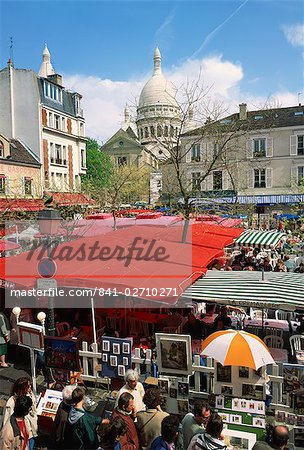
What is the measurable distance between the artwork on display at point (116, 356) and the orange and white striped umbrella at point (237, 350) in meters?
1.31

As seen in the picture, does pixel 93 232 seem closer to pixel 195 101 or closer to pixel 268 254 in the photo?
pixel 195 101

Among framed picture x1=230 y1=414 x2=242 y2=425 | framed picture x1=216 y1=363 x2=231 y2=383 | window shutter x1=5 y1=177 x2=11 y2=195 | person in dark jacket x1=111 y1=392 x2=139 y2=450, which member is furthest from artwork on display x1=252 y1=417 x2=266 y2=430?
window shutter x1=5 y1=177 x2=11 y2=195

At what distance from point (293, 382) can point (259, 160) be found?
38.5 meters

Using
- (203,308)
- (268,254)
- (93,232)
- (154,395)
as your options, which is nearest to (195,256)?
(203,308)

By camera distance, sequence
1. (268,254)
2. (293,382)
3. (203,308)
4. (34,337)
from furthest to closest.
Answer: (268,254)
(203,308)
(34,337)
(293,382)

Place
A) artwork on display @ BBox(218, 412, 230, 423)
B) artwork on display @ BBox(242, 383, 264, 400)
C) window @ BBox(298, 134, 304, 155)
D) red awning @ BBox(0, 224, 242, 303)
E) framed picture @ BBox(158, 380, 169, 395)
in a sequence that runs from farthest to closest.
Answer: window @ BBox(298, 134, 304, 155)
red awning @ BBox(0, 224, 242, 303)
framed picture @ BBox(158, 380, 169, 395)
artwork on display @ BBox(242, 383, 264, 400)
artwork on display @ BBox(218, 412, 230, 423)

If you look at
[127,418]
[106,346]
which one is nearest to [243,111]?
[106,346]

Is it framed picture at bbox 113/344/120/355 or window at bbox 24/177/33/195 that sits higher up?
Result: window at bbox 24/177/33/195

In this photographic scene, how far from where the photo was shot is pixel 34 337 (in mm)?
6832

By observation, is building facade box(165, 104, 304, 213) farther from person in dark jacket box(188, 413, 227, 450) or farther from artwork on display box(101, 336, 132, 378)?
person in dark jacket box(188, 413, 227, 450)

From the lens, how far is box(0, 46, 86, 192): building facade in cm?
3688

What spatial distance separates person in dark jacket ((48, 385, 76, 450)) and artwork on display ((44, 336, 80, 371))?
1540 mm

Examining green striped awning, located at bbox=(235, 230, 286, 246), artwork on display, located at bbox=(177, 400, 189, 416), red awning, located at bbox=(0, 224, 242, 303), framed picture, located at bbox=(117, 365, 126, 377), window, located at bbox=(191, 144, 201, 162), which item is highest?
window, located at bbox=(191, 144, 201, 162)

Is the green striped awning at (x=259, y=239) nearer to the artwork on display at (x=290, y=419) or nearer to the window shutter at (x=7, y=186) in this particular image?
the artwork on display at (x=290, y=419)
